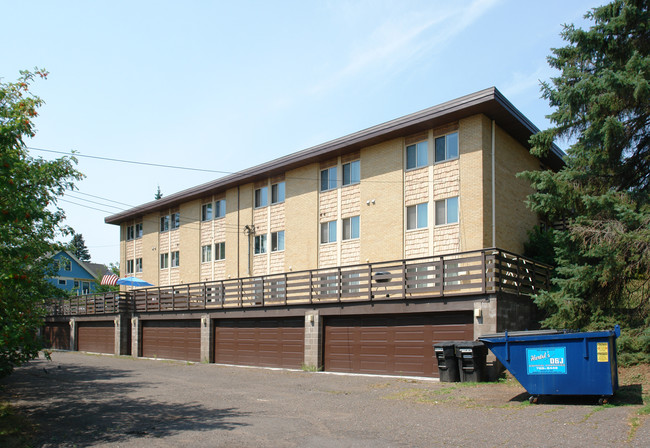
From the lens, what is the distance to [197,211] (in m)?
33.3

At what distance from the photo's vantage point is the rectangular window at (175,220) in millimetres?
35050

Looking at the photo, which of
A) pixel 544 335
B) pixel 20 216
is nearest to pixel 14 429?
pixel 20 216

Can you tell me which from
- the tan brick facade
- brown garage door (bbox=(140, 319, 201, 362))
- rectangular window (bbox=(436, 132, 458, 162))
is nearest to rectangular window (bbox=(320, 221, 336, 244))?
the tan brick facade

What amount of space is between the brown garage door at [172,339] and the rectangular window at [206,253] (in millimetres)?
4381

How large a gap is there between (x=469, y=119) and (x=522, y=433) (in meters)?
13.8

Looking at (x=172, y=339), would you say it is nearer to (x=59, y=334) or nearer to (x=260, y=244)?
(x=260, y=244)

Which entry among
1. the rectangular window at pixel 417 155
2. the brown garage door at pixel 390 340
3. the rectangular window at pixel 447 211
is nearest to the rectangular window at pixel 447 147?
the rectangular window at pixel 417 155

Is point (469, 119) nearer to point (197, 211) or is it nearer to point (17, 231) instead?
point (17, 231)

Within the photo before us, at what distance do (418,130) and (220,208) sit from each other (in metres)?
14.2

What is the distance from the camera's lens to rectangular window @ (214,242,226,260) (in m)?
31.1

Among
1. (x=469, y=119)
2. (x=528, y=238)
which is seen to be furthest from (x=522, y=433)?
(x=528, y=238)

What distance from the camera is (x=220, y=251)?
31297 millimetres

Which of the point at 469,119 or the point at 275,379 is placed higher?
the point at 469,119

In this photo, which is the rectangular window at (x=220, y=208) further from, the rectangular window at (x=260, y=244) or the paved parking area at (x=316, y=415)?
the paved parking area at (x=316, y=415)
